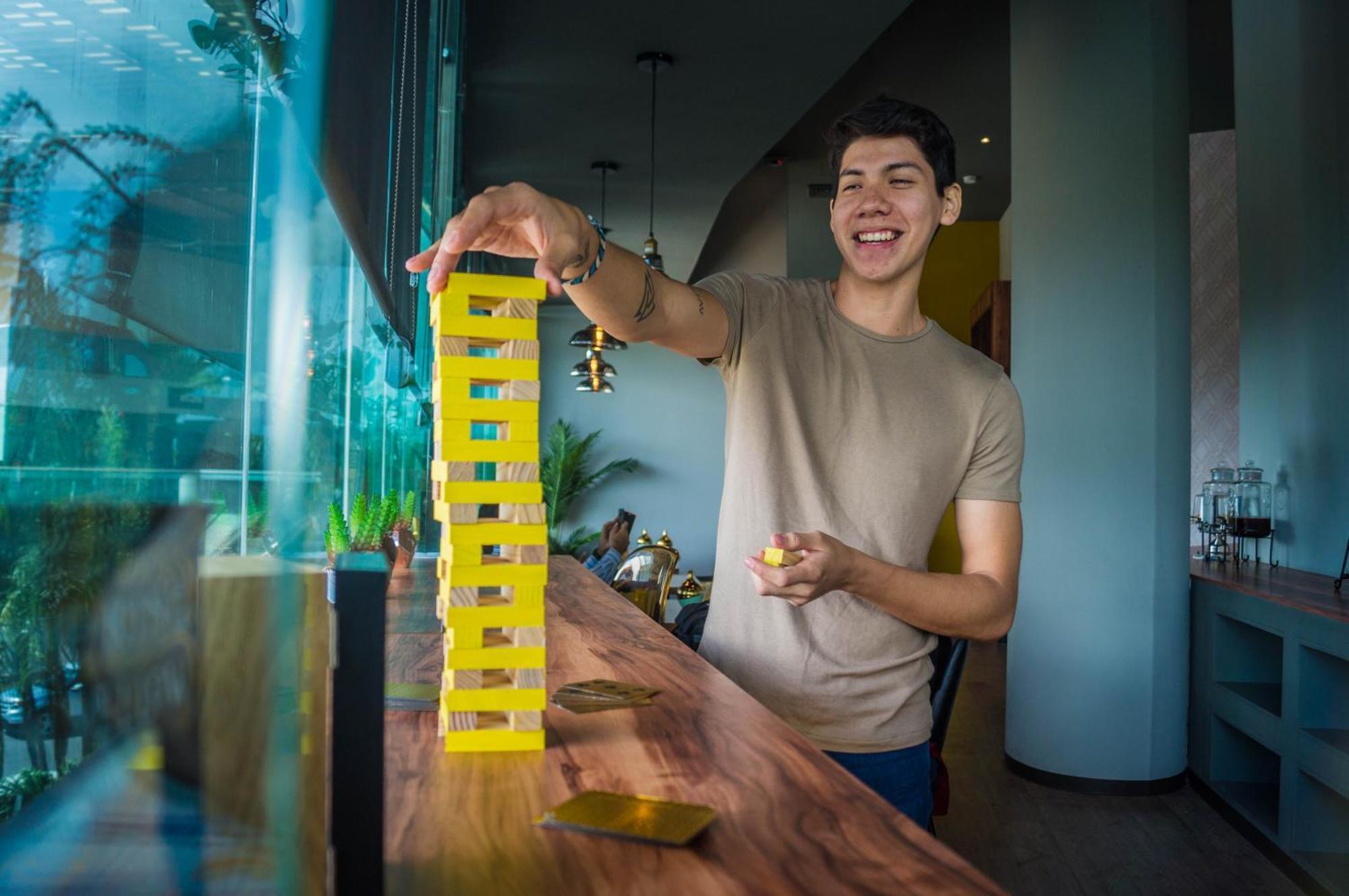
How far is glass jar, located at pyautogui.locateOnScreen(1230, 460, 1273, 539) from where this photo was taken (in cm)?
426

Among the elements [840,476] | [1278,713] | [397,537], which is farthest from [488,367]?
[1278,713]

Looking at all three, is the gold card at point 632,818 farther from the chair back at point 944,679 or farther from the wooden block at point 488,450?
the chair back at point 944,679

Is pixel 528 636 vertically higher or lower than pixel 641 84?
lower

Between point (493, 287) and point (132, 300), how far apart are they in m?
0.33

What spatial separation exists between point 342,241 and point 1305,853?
3357 mm

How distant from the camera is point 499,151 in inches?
255

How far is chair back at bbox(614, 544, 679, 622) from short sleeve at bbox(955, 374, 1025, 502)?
1.30 meters

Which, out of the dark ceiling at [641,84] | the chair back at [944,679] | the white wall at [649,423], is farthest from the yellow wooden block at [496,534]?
the white wall at [649,423]

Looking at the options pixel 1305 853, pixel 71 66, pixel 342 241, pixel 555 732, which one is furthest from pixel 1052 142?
pixel 71 66

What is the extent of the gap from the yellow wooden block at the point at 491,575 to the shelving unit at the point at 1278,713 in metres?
2.79

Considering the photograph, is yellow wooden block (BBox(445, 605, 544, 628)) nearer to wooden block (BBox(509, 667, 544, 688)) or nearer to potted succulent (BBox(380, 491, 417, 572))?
wooden block (BBox(509, 667, 544, 688))

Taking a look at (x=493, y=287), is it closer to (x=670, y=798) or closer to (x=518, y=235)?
(x=518, y=235)

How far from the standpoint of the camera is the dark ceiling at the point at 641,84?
14.5ft

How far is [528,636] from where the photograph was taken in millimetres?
1030
